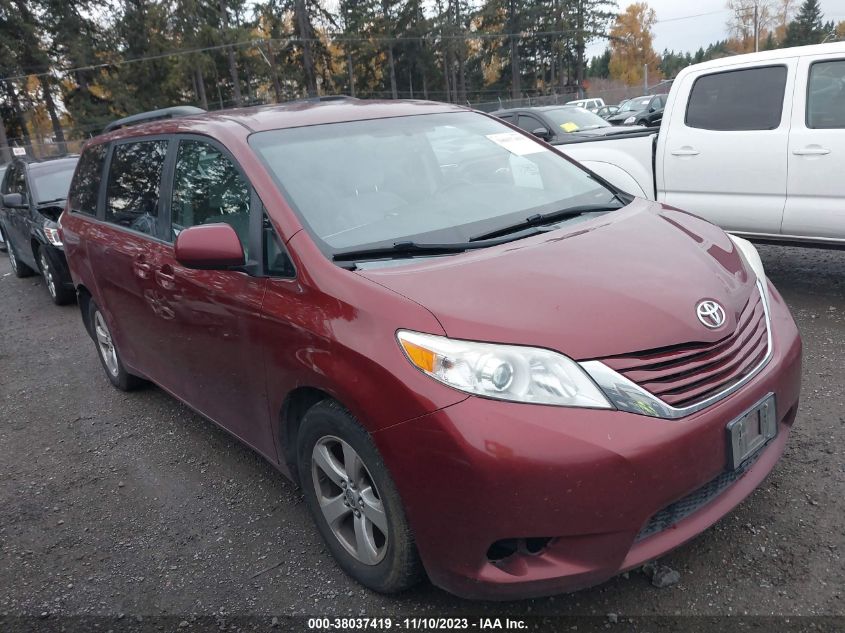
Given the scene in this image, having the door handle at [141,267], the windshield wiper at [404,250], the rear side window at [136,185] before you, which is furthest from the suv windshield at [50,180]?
the windshield wiper at [404,250]

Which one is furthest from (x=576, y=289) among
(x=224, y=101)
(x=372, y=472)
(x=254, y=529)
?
(x=224, y=101)

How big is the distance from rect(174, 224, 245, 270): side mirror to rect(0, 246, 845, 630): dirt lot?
4.18ft

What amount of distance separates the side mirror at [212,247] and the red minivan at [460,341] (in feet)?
0.04

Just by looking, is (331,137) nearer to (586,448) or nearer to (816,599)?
(586,448)

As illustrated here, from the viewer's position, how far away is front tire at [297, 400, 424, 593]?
89.1 inches

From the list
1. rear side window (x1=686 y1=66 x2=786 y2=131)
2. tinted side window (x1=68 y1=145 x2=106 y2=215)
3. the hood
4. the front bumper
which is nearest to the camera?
the front bumper

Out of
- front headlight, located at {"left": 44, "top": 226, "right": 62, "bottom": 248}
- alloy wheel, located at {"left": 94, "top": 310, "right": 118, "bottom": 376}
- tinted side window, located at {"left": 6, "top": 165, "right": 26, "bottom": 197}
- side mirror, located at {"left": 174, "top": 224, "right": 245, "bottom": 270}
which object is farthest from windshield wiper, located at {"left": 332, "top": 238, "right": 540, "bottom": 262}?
tinted side window, located at {"left": 6, "top": 165, "right": 26, "bottom": 197}

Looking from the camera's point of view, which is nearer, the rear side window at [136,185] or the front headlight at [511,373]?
the front headlight at [511,373]

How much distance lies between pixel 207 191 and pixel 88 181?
80.7 inches

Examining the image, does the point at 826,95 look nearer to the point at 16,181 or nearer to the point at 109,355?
the point at 109,355

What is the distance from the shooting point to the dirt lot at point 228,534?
8.07 ft

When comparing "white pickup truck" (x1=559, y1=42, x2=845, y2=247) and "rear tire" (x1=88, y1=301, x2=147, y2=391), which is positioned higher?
"white pickup truck" (x1=559, y1=42, x2=845, y2=247)

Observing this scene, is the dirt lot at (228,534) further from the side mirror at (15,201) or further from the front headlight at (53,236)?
the side mirror at (15,201)

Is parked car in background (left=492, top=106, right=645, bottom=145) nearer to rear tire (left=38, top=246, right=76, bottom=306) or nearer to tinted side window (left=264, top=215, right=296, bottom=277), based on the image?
rear tire (left=38, top=246, right=76, bottom=306)
